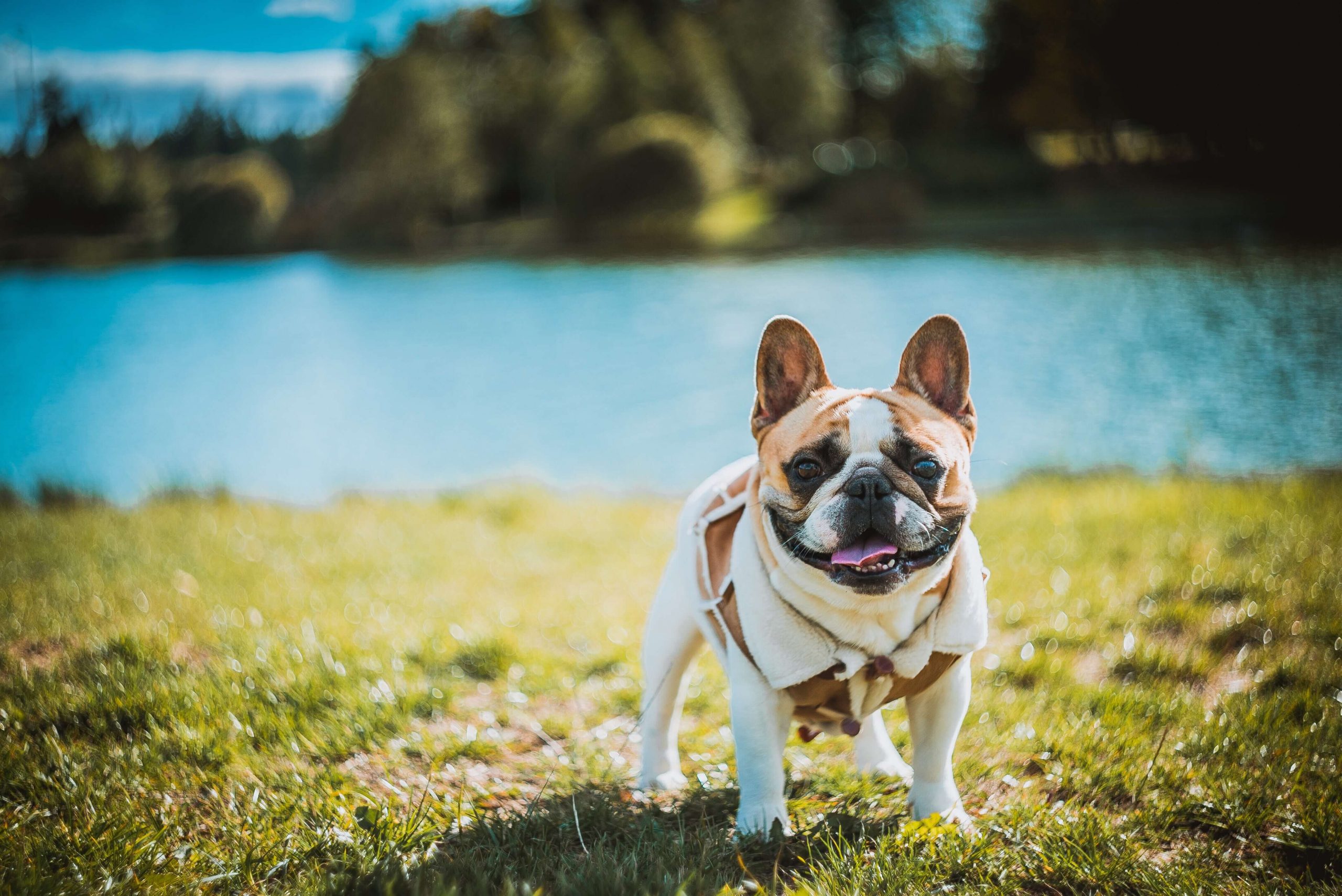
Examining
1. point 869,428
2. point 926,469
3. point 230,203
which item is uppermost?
point 230,203

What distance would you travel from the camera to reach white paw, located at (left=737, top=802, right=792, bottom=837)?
9.01 feet

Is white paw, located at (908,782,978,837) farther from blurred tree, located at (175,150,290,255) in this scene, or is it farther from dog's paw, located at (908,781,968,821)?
blurred tree, located at (175,150,290,255)

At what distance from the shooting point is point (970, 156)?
1246 inches

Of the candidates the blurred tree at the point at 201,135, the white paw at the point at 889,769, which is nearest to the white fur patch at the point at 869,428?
the white paw at the point at 889,769

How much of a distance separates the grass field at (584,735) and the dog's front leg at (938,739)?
14cm

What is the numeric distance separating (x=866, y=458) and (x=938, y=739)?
38.4 inches

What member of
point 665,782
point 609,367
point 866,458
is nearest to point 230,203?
point 609,367

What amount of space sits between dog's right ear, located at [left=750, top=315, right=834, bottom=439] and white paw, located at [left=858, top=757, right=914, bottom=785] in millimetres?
1377

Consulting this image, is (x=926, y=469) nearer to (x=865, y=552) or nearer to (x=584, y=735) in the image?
(x=865, y=552)

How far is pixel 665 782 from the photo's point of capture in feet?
10.8

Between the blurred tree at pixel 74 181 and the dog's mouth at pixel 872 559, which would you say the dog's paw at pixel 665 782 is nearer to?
the dog's mouth at pixel 872 559

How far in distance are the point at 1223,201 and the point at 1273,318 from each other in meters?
5.17

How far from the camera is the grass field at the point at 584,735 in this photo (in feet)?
8.55

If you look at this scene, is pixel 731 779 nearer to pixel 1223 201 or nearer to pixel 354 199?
pixel 1223 201
